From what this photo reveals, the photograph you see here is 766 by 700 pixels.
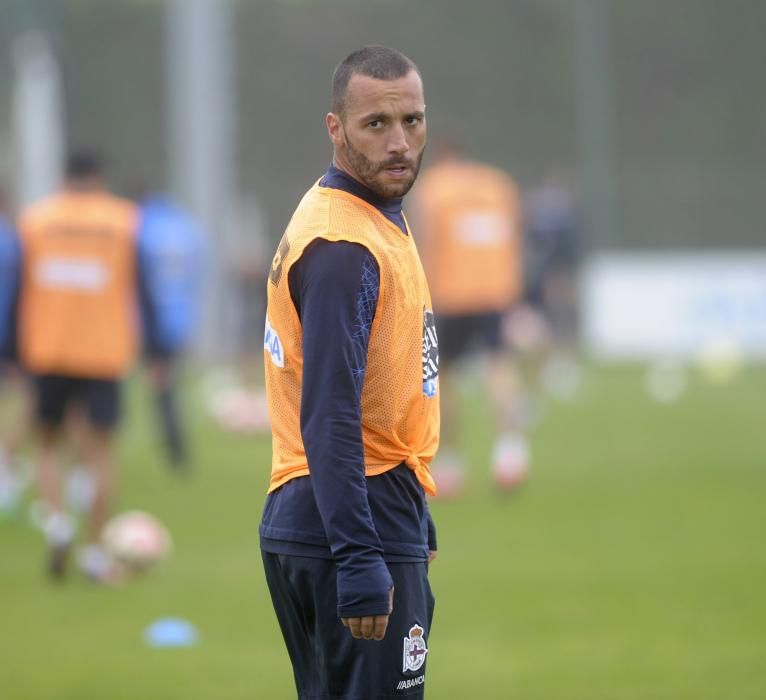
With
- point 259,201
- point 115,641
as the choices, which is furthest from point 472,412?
point 259,201

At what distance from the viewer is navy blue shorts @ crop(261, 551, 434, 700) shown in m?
3.71

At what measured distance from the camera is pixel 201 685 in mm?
6613

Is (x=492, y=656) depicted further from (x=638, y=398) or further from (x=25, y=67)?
(x=25, y=67)

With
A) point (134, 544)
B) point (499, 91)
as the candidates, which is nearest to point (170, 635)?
point (134, 544)

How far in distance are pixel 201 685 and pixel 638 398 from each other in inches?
489

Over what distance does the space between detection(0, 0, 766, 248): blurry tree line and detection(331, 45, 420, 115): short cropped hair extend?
1909cm

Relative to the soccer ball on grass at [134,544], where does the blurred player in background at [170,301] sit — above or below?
above

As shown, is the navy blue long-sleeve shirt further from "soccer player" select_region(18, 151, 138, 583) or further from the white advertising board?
the white advertising board

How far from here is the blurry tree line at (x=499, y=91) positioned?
26062mm

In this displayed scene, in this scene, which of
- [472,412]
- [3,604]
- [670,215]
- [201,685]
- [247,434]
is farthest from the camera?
[670,215]

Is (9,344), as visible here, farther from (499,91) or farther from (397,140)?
(499,91)

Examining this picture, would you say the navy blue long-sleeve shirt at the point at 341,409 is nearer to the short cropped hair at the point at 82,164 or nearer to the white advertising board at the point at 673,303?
the short cropped hair at the point at 82,164

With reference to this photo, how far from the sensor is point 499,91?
1135 inches

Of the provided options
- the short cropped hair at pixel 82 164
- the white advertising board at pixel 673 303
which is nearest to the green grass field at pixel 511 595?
the short cropped hair at pixel 82 164
